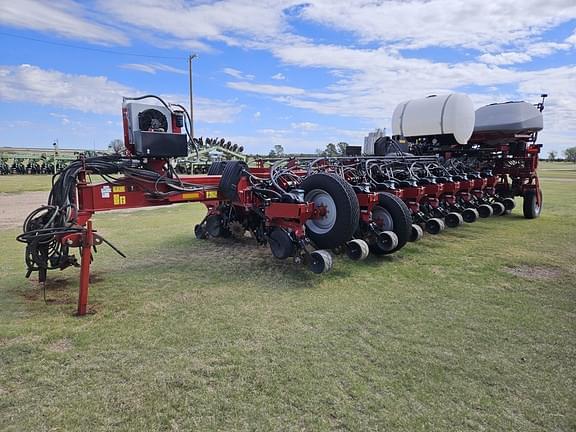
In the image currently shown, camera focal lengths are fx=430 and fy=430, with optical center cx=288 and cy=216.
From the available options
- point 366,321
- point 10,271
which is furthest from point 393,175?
point 10,271

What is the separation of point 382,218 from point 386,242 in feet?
1.41

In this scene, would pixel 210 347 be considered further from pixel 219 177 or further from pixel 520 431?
pixel 219 177

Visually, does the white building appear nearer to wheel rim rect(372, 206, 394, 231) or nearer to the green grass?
wheel rim rect(372, 206, 394, 231)

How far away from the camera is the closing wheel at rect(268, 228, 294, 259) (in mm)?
4641

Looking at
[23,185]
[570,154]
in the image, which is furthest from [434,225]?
[570,154]

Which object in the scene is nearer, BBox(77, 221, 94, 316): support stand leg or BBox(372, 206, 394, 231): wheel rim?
BBox(77, 221, 94, 316): support stand leg

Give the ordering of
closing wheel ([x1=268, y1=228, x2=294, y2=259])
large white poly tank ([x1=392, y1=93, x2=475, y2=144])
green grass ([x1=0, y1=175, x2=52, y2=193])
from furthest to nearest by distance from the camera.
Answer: green grass ([x1=0, y1=175, x2=52, y2=193]) < large white poly tank ([x1=392, y1=93, x2=475, y2=144]) < closing wheel ([x1=268, y1=228, x2=294, y2=259])

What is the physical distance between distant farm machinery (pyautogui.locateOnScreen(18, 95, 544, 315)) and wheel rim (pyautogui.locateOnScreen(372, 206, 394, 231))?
13mm

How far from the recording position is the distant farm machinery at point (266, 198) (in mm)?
3916

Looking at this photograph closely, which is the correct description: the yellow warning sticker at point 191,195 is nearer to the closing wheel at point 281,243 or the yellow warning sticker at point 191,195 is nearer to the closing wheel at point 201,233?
the closing wheel at point 281,243

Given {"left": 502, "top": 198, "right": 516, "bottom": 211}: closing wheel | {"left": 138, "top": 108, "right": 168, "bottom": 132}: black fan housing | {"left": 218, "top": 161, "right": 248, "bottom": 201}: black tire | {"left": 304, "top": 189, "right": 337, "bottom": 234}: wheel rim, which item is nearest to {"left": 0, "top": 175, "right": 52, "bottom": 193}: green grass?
{"left": 218, "top": 161, "right": 248, "bottom": 201}: black tire

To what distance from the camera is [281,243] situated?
470cm

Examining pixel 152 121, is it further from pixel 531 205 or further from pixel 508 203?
pixel 508 203

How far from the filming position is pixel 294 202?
464 centimetres
